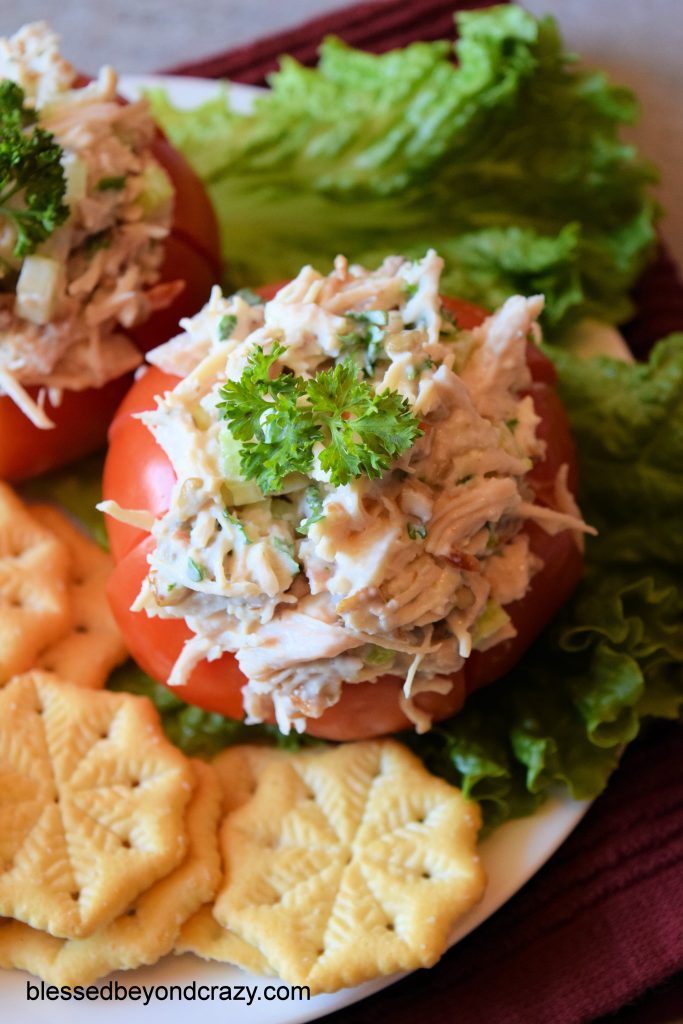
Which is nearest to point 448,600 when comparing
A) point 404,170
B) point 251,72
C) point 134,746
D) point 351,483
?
point 351,483

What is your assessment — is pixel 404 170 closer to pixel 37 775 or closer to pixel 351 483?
pixel 351 483

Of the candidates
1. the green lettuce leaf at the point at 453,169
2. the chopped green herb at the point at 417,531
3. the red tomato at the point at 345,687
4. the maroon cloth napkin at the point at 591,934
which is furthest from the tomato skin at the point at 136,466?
the maroon cloth napkin at the point at 591,934

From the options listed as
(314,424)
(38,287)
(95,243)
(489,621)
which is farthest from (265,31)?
(489,621)

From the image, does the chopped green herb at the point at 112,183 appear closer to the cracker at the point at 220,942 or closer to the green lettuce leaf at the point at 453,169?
the green lettuce leaf at the point at 453,169

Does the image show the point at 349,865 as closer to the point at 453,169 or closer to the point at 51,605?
the point at 51,605

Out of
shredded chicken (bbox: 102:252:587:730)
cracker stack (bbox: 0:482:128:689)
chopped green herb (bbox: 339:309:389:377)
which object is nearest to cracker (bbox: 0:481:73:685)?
cracker stack (bbox: 0:482:128:689)

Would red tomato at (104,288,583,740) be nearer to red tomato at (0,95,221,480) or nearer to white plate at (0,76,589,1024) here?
red tomato at (0,95,221,480)
